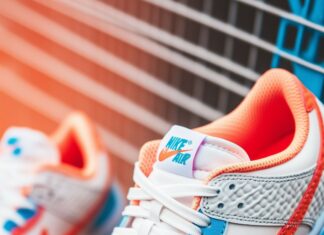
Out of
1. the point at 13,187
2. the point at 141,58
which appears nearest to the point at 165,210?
the point at 13,187

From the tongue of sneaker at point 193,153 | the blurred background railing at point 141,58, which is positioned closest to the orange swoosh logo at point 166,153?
the tongue of sneaker at point 193,153

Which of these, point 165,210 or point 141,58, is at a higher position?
point 165,210

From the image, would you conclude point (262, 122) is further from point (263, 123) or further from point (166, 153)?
point (166, 153)

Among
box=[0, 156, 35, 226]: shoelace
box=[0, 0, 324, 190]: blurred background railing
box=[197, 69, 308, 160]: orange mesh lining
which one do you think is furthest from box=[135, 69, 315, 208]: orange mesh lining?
box=[0, 156, 35, 226]: shoelace

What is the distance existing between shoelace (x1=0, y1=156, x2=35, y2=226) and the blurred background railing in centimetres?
31

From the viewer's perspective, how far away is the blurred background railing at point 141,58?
964 millimetres

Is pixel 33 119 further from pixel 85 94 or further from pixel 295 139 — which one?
pixel 295 139

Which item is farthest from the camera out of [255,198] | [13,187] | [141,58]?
[141,58]

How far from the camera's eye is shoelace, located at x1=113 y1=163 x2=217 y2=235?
70cm

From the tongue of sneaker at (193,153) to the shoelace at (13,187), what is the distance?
1.30 feet

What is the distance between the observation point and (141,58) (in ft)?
4.25

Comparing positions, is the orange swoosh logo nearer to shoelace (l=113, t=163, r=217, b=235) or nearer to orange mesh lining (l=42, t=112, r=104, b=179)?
shoelace (l=113, t=163, r=217, b=235)

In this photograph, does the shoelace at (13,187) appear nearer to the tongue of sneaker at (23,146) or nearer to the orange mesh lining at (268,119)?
the tongue of sneaker at (23,146)

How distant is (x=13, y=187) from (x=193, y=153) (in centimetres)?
45
